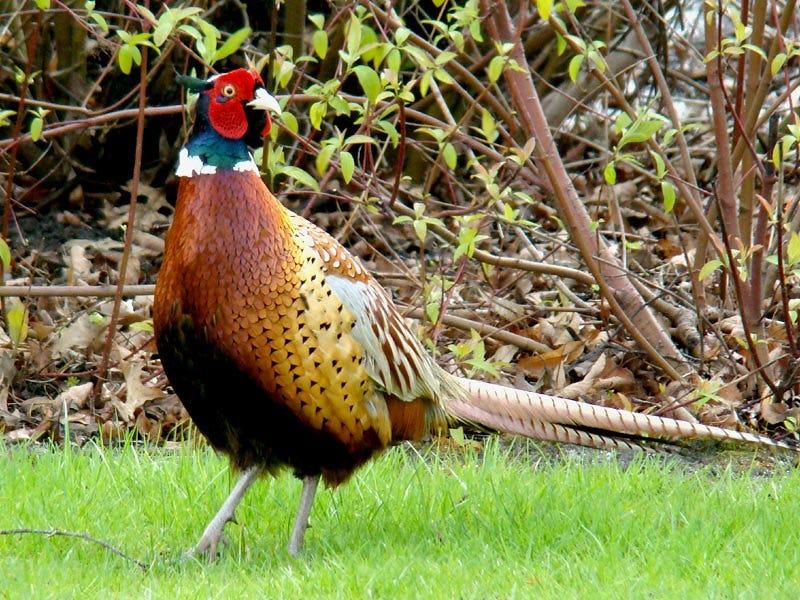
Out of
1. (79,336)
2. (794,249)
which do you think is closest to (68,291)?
(79,336)

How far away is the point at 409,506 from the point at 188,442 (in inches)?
43.7

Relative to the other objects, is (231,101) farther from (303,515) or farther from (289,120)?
(303,515)

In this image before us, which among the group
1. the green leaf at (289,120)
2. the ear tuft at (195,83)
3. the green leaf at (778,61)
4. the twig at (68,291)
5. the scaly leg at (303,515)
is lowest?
the scaly leg at (303,515)

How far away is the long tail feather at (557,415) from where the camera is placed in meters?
3.72

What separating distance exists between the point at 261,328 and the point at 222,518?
62 cm

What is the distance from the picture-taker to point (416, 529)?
3566mm

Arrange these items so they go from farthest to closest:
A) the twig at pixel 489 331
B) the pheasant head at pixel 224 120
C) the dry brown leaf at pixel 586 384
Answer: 1. the twig at pixel 489 331
2. the dry brown leaf at pixel 586 384
3. the pheasant head at pixel 224 120

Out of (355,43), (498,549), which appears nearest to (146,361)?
(355,43)

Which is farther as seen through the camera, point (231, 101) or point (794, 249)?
point (794, 249)

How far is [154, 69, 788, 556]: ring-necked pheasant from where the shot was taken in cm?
321

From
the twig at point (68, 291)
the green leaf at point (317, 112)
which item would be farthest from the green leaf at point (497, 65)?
the twig at point (68, 291)

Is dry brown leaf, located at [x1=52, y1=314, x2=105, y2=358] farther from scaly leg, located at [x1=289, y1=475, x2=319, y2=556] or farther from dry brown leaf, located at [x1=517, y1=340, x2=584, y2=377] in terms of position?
scaly leg, located at [x1=289, y1=475, x2=319, y2=556]

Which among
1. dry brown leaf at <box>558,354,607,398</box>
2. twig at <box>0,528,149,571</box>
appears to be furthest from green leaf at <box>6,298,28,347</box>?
dry brown leaf at <box>558,354,607,398</box>

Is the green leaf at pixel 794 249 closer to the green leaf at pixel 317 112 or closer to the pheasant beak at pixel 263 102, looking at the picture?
the green leaf at pixel 317 112
